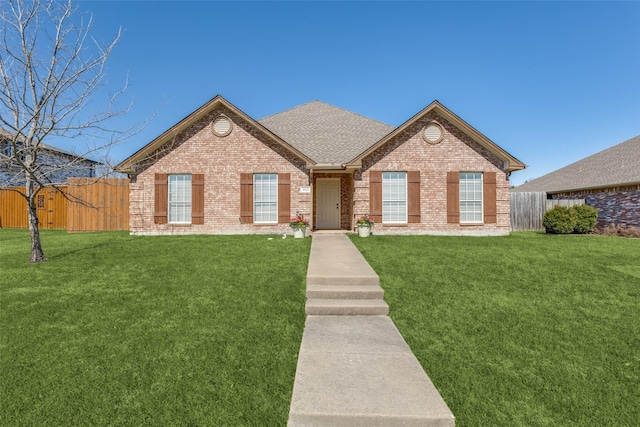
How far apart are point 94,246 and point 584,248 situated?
15.5 meters

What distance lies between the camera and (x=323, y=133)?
1583 cm

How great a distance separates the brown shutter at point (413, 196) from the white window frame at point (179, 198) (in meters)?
9.14

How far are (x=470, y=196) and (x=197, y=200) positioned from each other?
11.4 m

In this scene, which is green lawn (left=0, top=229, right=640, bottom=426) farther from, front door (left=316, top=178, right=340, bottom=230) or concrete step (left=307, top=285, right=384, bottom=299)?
front door (left=316, top=178, right=340, bottom=230)

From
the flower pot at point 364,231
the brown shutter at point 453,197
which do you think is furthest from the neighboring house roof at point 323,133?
the flower pot at point 364,231

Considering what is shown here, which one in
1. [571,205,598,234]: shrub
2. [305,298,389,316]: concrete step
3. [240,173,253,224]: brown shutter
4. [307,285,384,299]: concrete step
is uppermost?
[240,173,253,224]: brown shutter

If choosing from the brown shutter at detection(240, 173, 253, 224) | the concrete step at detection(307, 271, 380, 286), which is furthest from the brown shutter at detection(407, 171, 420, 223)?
the concrete step at detection(307, 271, 380, 286)

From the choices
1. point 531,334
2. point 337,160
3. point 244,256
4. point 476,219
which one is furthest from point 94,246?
point 476,219

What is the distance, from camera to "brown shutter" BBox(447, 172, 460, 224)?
1261cm

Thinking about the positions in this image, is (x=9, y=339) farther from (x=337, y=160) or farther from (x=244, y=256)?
(x=337, y=160)

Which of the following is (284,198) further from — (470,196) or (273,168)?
(470,196)

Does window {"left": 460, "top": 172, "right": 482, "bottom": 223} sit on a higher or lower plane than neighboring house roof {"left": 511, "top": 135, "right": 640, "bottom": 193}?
lower

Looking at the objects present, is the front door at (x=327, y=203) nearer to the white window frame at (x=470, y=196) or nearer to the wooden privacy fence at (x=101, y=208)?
the white window frame at (x=470, y=196)

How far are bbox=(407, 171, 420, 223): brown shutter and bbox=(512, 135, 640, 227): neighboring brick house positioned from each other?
34.8 ft
